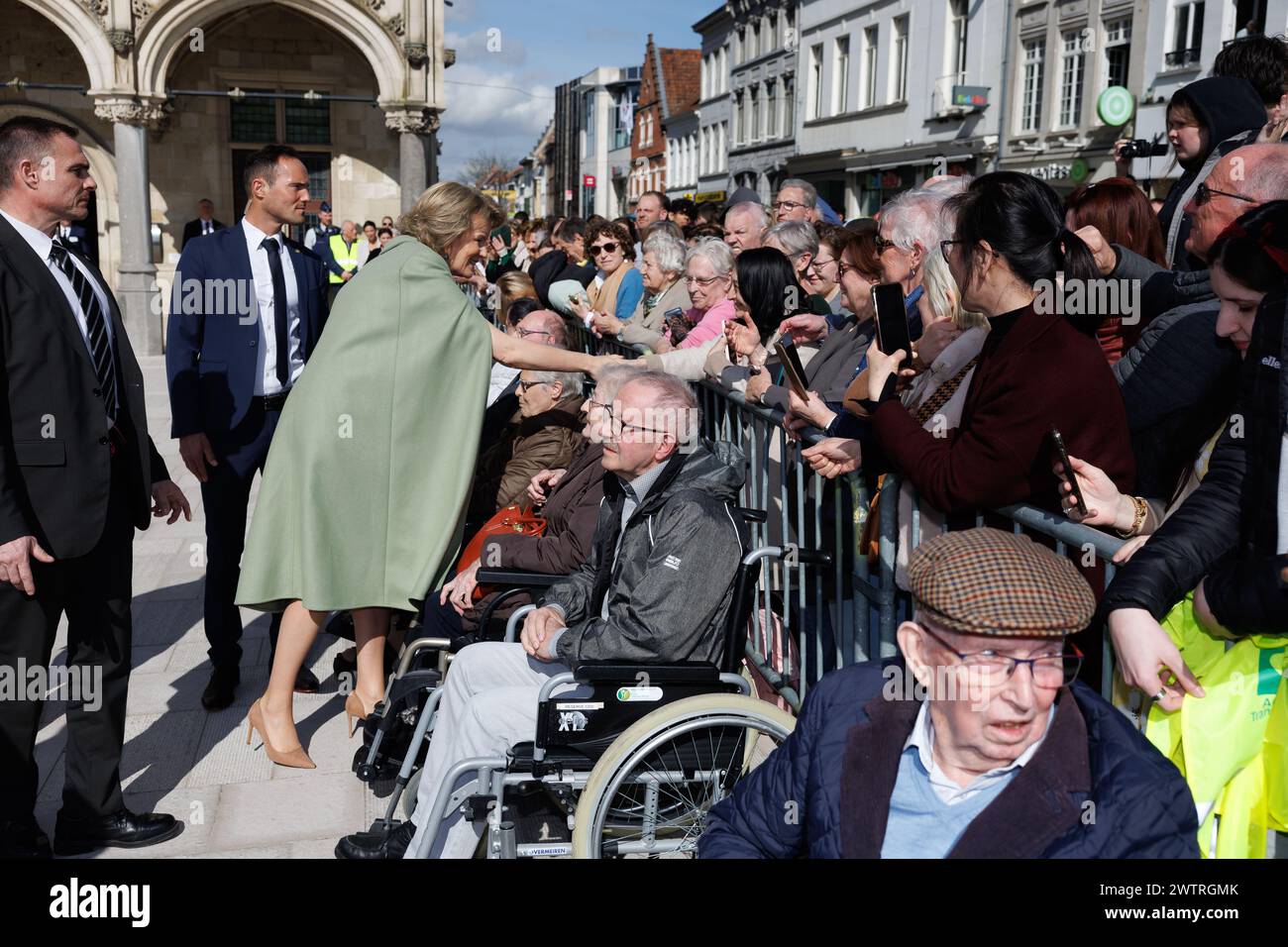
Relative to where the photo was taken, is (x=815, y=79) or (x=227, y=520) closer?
(x=227, y=520)

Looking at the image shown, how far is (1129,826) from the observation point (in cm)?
182

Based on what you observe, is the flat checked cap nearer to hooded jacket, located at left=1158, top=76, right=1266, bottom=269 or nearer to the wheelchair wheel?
the wheelchair wheel

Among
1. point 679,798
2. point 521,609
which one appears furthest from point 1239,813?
point 521,609

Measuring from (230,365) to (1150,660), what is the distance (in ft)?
13.4

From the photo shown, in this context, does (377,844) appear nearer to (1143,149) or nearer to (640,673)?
(640,673)

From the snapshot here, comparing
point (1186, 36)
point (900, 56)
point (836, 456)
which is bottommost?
point (836, 456)

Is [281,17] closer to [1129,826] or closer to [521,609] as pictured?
[521,609]

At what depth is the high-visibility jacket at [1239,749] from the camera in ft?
6.56

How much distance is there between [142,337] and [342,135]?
528 cm

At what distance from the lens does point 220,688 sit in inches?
197

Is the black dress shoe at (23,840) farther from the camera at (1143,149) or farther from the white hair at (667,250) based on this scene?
the camera at (1143,149)

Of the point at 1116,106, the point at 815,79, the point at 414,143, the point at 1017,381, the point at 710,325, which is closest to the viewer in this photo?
the point at 1017,381

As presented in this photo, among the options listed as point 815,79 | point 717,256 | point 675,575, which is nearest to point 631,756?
point 675,575

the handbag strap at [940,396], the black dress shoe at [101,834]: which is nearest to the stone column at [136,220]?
the black dress shoe at [101,834]
